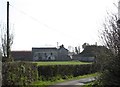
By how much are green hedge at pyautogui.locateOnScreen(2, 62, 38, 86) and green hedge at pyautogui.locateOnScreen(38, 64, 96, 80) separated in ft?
22.9

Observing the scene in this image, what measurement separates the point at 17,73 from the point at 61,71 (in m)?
17.2

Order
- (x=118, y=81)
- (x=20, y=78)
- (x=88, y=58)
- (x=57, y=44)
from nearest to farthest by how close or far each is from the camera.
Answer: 1. (x=118, y=81)
2. (x=20, y=78)
3. (x=88, y=58)
4. (x=57, y=44)

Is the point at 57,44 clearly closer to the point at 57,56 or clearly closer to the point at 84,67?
the point at 57,56

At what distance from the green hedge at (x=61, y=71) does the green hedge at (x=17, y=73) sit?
6978mm

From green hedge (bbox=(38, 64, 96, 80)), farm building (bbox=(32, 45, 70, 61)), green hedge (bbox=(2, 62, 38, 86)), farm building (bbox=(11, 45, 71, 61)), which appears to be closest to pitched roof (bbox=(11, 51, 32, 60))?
farm building (bbox=(11, 45, 71, 61))

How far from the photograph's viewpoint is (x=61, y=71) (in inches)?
1658

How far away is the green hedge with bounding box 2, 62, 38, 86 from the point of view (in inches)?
929

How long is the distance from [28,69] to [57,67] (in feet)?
41.2

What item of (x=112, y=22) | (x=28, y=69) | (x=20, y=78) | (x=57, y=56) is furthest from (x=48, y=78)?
(x=57, y=56)

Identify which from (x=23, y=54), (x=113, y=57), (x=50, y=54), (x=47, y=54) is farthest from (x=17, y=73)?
(x=47, y=54)

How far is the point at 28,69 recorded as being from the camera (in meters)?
28.6

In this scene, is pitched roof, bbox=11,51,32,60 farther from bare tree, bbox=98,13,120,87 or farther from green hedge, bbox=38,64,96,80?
bare tree, bbox=98,13,120,87

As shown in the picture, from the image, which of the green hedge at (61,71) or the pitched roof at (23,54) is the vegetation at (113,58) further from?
the pitched roof at (23,54)

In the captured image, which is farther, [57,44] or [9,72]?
[57,44]
